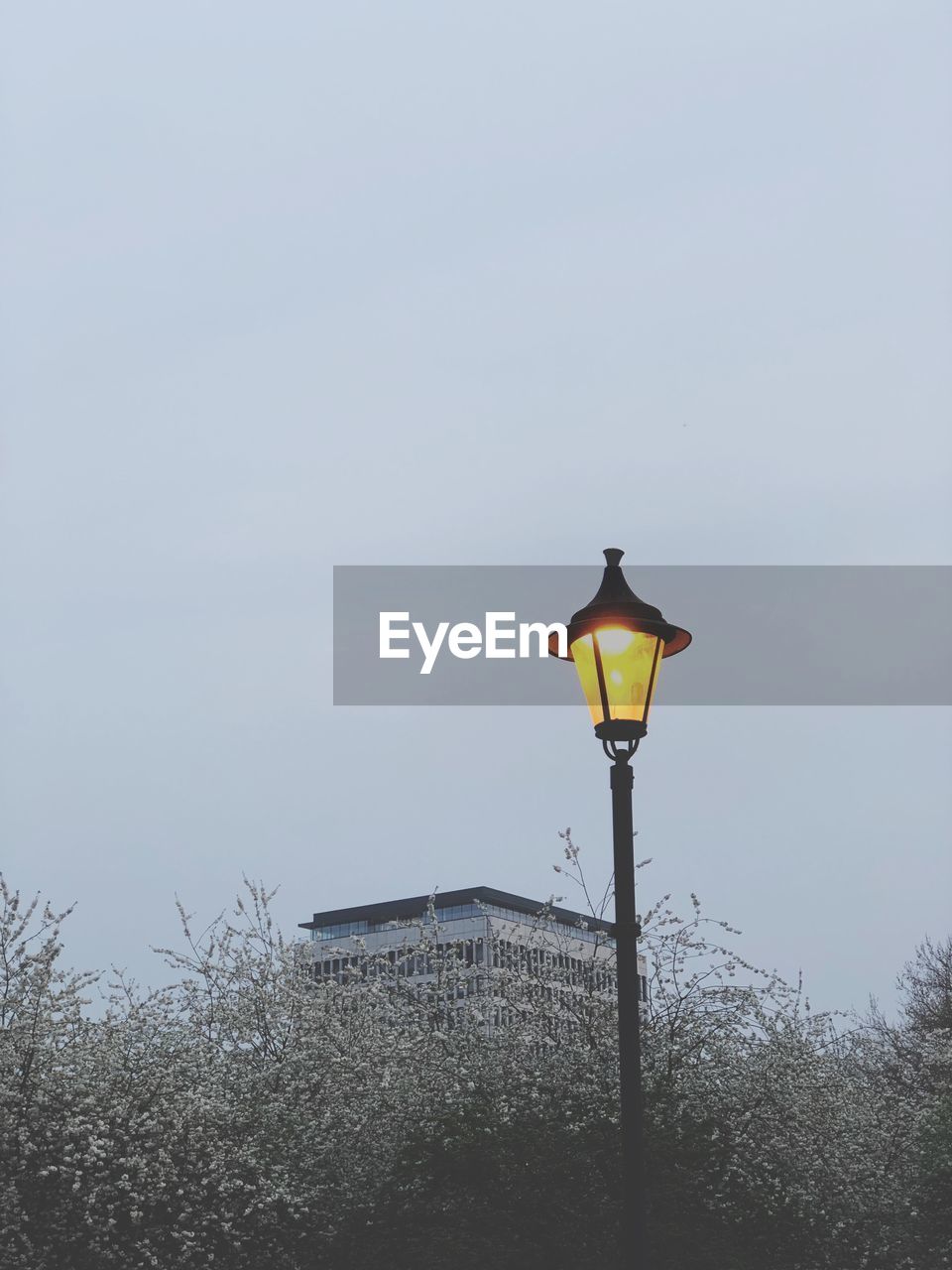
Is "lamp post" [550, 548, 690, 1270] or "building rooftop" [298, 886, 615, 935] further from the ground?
"building rooftop" [298, 886, 615, 935]

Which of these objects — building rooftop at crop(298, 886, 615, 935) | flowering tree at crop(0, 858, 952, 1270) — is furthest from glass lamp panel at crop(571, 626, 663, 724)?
building rooftop at crop(298, 886, 615, 935)

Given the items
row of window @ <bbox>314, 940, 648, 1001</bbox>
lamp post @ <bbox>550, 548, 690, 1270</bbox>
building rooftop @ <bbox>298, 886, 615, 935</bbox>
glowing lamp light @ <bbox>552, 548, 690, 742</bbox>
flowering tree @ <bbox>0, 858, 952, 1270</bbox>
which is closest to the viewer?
lamp post @ <bbox>550, 548, 690, 1270</bbox>

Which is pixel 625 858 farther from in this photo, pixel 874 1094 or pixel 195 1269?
pixel 874 1094

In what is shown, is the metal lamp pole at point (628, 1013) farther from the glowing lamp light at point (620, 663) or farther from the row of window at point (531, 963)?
the row of window at point (531, 963)

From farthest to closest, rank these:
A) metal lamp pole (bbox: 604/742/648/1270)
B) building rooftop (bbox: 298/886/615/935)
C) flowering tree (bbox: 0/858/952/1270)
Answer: building rooftop (bbox: 298/886/615/935) → flowering tree (bbox: 0/858/952/1270) → metal lamp pole (bbox: 604/742/648/1270)

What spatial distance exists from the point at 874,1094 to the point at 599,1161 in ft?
32.3

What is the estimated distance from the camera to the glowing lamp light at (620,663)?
21.9ft

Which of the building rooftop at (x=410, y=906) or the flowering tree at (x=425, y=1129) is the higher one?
the building rooftop at (x=410, y=906)

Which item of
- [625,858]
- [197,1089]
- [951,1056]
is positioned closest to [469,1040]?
[197,1089]

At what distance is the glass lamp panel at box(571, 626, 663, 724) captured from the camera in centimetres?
669

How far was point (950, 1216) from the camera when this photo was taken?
2028 cm

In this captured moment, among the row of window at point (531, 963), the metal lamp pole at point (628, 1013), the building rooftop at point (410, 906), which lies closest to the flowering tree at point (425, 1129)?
the row of window at point (531, 963)

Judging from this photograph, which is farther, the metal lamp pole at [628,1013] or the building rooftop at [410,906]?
the building rooftop at [410,906]

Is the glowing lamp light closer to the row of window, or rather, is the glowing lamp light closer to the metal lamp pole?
the metal lamp pole
